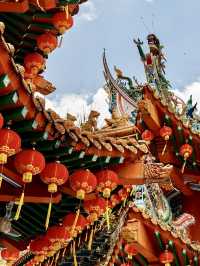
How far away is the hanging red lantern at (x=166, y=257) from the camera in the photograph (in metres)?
9.38

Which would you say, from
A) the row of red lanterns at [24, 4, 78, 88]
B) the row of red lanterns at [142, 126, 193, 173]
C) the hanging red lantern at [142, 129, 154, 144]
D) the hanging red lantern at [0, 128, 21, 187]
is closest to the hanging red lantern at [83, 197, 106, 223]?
the hanging red lantern at [0, 128, 21, 187]

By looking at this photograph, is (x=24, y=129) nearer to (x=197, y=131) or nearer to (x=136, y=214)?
(x=136, y=214)

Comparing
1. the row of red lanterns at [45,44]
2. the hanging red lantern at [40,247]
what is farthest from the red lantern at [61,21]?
the hanging red lantern at [40,247]

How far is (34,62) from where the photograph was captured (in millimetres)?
7172

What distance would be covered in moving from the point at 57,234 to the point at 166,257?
3624 millimetres

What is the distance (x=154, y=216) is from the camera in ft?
31.2

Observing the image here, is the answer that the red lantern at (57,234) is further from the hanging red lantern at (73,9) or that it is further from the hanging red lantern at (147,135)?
the hanging red lantern at (147,135)

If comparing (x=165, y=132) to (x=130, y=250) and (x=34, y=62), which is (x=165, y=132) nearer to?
(x=130, y=250)

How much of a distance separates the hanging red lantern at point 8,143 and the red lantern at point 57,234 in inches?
71.6

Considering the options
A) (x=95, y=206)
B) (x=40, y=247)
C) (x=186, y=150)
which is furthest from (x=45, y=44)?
(x=186, y=150)

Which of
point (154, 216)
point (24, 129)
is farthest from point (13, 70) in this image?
point (154, 216)

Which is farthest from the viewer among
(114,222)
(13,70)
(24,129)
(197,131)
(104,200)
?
(197,131)

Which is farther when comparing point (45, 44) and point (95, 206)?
point (45, 44)

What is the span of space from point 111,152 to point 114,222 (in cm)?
305
